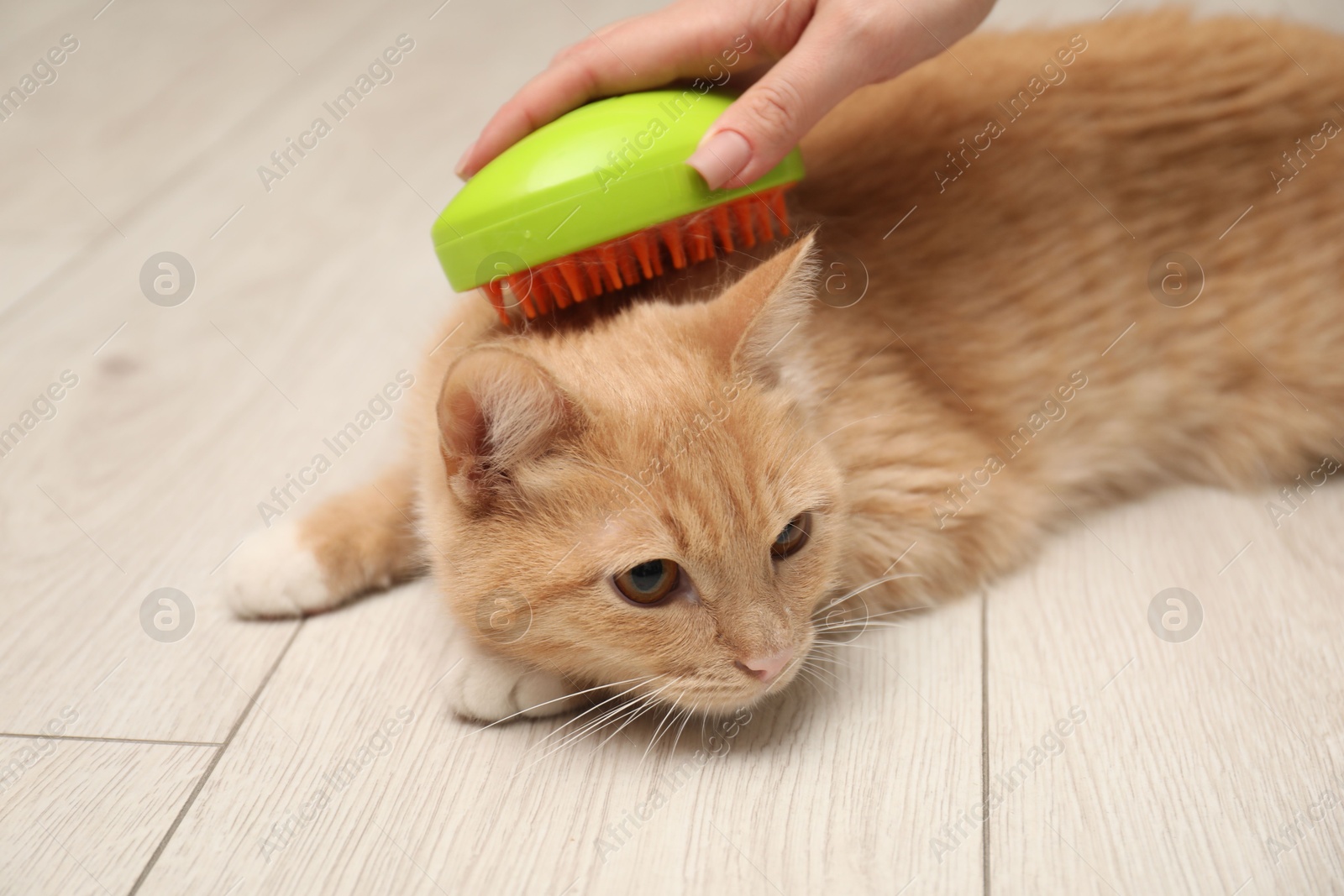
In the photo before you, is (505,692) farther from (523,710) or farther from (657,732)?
(657,732)

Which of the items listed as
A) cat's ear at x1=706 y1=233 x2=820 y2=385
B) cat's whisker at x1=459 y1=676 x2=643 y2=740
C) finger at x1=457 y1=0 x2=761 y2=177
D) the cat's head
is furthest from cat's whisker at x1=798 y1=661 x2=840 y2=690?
finger at x1=457 y1=0 x2=761 y2=177

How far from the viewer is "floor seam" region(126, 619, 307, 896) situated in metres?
1.05

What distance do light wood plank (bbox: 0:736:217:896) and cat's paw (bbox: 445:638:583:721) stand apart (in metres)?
0.32

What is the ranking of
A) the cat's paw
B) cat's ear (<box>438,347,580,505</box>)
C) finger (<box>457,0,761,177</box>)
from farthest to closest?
finger (<box>457,0,761,177</box>) → the cat's paw → cat's ear (<box>438,347,580,505</box>)

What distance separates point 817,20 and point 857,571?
0.73 metres

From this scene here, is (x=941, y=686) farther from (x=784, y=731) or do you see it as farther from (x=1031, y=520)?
(x=1031, y=520)

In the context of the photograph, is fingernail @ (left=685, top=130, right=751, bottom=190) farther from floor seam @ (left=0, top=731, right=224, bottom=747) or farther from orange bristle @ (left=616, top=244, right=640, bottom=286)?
floor seam @ (left=0, top=731, right=224, bottom=747)

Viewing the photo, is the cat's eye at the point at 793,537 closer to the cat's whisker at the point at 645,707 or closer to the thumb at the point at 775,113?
the cat's whisker at the point at 645,707

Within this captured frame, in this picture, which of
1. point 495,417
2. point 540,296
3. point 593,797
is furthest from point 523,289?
point 593,797

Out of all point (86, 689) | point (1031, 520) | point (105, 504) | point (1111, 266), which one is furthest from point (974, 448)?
point (105, 504)

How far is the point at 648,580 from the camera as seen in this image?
1045mm

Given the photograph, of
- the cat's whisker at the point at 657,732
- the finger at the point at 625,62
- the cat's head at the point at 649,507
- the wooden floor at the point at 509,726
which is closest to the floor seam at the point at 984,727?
the wooden floor at the point at 509,726

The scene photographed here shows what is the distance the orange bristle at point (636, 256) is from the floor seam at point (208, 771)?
21.8 inches

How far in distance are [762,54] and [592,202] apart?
1.43 ft
